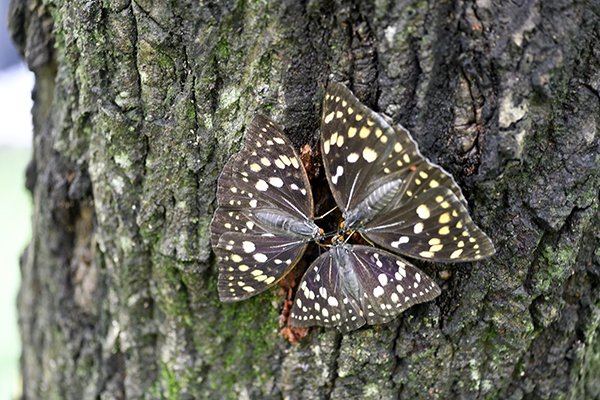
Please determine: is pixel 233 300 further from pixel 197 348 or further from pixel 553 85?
pixel 553 85

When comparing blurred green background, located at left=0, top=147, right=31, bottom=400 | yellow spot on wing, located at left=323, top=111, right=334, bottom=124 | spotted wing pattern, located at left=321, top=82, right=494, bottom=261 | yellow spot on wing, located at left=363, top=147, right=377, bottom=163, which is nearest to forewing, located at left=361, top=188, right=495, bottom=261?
spotted wing pattern, located at left=321, top=82, right=494, bottom=261

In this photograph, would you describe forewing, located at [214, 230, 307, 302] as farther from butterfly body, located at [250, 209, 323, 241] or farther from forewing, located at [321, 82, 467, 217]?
forewing, located at [321, 82, 467, 217]

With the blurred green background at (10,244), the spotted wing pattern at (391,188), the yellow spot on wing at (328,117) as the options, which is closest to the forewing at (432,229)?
the spotted wing pattern at (391,188)

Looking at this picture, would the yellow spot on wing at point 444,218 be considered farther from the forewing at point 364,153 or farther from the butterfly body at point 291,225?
the butterfly body at point 291,225

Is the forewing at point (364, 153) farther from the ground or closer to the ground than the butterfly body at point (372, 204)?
farther from the ground

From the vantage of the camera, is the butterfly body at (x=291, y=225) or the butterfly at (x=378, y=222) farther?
the butterfly body at (x=291, y=225)

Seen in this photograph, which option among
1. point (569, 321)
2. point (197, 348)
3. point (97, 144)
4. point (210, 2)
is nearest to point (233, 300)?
point (197, 348)

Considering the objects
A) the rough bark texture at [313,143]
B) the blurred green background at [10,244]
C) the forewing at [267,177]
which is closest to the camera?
the rough bark texture at [313,143]
